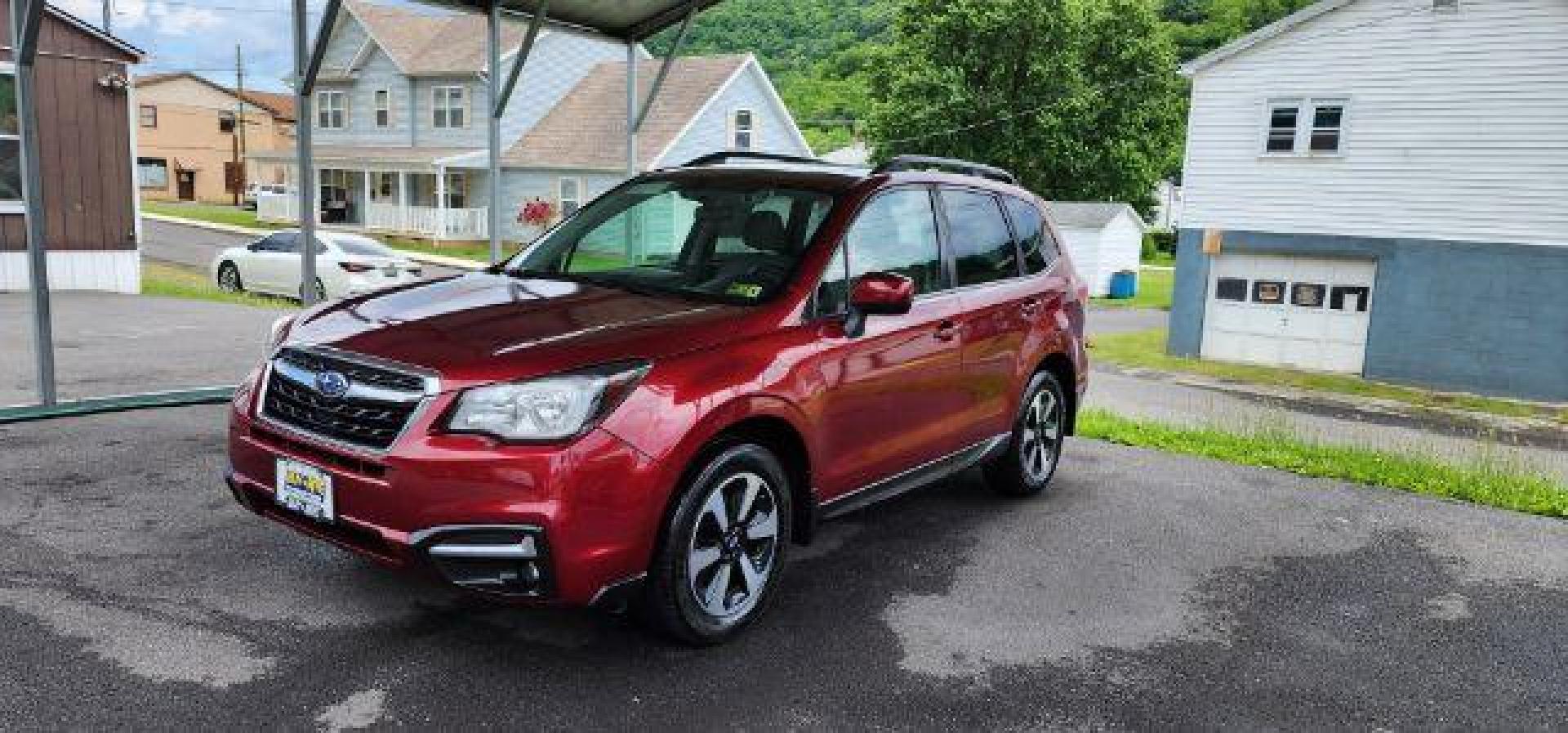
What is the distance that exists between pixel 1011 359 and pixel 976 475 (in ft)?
4.32

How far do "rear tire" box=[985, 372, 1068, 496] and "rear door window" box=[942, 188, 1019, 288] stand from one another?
0.71 meters

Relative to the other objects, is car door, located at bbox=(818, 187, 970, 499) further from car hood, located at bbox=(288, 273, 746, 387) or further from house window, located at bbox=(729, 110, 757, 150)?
house window, located at bbox=(729, 110, 757, 150)

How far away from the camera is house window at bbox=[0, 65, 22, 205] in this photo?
51.2 feet

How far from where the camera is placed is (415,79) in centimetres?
3800

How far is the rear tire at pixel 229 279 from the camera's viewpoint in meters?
20.3

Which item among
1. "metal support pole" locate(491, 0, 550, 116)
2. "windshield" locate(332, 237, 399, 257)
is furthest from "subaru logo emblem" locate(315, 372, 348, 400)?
"windshield" locate(332, 237, 399, 257)

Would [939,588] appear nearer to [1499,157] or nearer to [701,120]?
[1499,157]

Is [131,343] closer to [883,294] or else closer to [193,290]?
[193,290]

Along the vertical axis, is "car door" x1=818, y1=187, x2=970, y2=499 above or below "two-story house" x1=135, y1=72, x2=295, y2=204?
below

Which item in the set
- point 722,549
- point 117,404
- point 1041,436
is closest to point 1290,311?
point 1041,436

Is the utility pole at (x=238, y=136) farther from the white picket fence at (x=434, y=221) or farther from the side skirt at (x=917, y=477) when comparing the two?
the side skirt at (x=917, y=477)

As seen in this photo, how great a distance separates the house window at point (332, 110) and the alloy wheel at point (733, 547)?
4127cm

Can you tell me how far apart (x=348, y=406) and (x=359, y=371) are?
0.12 metres

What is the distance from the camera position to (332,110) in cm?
4131
